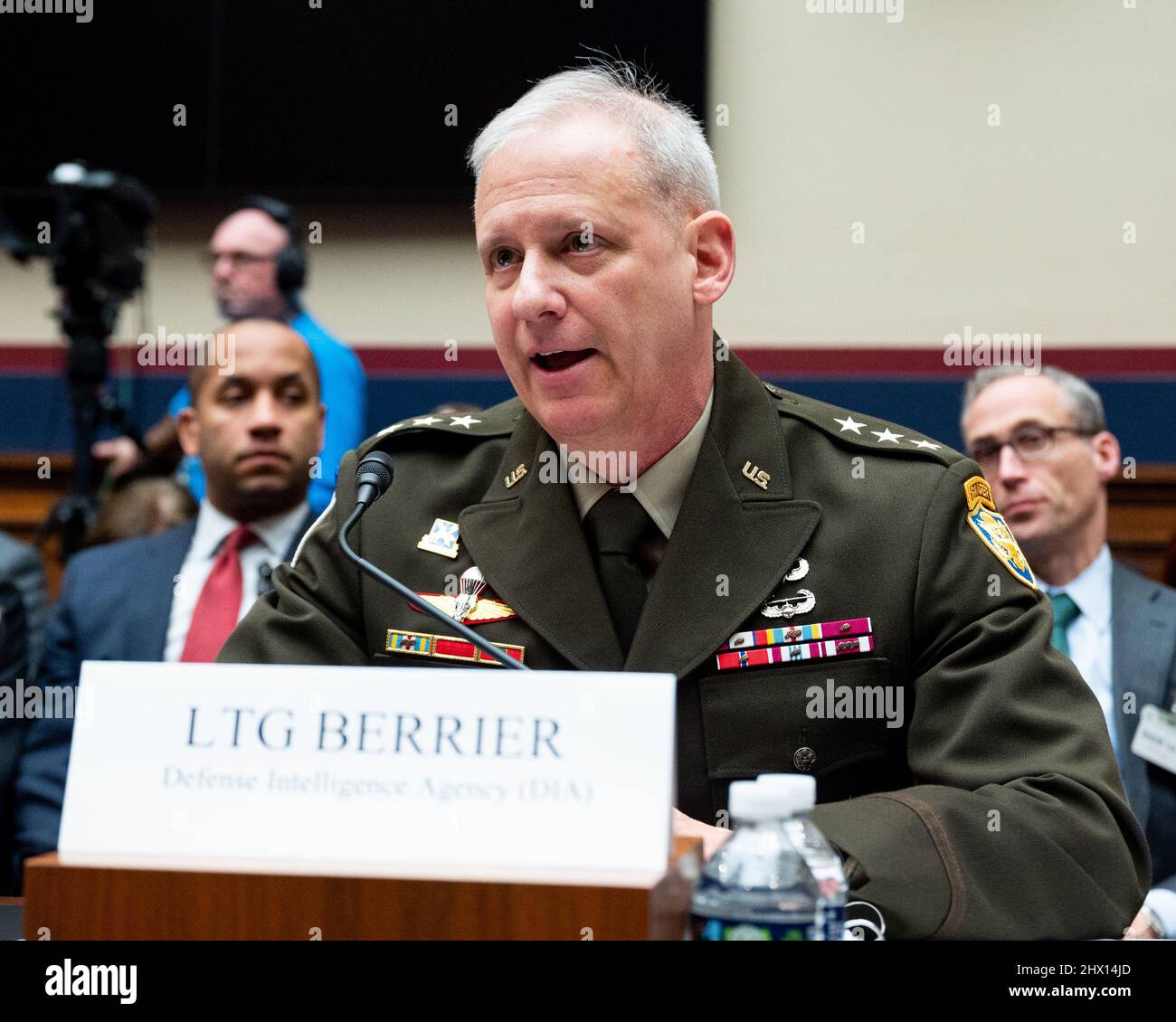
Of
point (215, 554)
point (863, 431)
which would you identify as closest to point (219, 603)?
point (215, 554)

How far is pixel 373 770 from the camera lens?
1070mm

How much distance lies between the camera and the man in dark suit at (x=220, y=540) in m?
3.05

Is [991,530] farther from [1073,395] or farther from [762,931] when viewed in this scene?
[1073,395]

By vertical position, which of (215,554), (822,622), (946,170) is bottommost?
(822,622)

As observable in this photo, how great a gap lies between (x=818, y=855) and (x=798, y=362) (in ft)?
11.6

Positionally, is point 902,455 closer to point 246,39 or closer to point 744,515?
point 744,515

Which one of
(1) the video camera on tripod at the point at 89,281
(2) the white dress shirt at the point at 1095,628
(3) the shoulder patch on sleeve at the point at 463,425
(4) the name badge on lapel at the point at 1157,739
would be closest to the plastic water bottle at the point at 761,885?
(3) the shoulder patch on sleeve at the point at 463,425

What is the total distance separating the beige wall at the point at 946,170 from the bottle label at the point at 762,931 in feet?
12.1

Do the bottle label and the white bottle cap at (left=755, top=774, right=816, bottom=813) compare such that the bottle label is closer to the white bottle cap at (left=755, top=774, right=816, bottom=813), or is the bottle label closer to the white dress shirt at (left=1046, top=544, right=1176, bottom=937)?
the white bottle cap at (left=755, top=774, right=816, bottom=813)

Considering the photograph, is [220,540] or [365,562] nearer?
[365,562]

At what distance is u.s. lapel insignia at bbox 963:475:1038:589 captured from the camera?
5.48 ft

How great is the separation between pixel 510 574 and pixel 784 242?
3.08 meters

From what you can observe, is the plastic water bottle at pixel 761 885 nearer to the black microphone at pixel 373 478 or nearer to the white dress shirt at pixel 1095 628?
the black microphone at pixel 373 478
